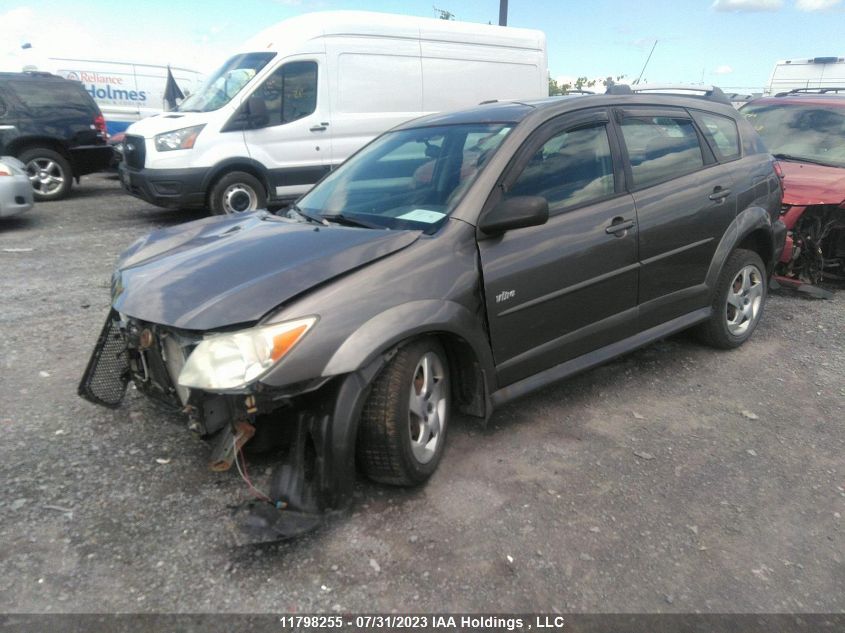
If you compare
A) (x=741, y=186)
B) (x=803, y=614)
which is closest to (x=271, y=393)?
(x=803, y=614)

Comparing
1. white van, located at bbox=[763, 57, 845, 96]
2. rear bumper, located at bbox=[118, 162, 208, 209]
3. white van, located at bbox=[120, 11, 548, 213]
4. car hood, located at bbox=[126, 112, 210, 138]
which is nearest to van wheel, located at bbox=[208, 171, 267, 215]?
white van, located at bbox=[120, 11, 548, 213]

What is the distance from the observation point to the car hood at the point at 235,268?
8.85 feet

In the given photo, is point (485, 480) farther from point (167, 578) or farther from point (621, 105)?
point (621, 105)

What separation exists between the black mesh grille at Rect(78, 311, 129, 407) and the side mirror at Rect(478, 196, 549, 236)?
6.18ft

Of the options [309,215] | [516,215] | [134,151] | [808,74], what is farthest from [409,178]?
[808,74]

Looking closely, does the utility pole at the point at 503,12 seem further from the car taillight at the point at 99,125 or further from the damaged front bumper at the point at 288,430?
the damaged front bumper at the point at 288,430

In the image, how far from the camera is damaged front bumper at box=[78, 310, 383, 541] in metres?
2.61

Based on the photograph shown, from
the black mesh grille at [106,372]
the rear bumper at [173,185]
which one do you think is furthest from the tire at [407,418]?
the rear bumper at [173,185]

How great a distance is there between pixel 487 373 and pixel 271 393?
1113 millimetres

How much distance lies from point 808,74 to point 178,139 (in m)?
14.2

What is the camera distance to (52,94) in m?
11.0

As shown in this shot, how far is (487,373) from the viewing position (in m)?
3.24

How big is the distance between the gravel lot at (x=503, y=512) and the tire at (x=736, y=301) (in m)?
0.36

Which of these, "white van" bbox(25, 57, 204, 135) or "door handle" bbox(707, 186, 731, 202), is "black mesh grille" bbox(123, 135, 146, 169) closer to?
"white van" bbox(25, 57, 204, 135)
